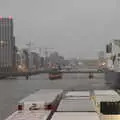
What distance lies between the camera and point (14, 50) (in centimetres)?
16512

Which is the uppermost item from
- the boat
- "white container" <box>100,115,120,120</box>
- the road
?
the boat

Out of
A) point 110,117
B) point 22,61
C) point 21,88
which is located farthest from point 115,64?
point 22,61

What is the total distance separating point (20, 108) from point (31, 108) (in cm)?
95

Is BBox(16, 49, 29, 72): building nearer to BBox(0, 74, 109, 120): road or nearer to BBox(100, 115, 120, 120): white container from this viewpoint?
BBox(0, 74, 109, 120): road

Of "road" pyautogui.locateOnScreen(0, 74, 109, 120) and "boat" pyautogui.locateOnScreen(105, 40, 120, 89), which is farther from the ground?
"boat" pyautogui.locateOnScreen(105, 40, 120, 89)

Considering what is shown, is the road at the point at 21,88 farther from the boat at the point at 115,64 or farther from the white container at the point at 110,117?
the white container at the point at 110,117

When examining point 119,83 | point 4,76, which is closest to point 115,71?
point 119,83

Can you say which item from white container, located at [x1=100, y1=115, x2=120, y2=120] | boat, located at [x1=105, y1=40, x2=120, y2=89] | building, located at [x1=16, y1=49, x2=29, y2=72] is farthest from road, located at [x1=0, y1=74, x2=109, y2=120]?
building, located at [x1=16, y1=49, x2=29, y2=72]

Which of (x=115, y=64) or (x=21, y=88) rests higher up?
(x=115, y=64)

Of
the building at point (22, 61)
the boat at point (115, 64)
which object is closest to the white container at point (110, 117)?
the boat at point (115, 64)

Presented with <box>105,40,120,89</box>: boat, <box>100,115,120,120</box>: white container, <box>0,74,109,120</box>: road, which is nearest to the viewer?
<box>100,115,120,120</box>: white container

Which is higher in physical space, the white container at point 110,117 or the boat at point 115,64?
the boat at point 115,64

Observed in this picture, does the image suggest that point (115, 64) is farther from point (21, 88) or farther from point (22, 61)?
point (22, 61)

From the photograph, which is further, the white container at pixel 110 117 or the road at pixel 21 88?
the road at pixel 21 88
